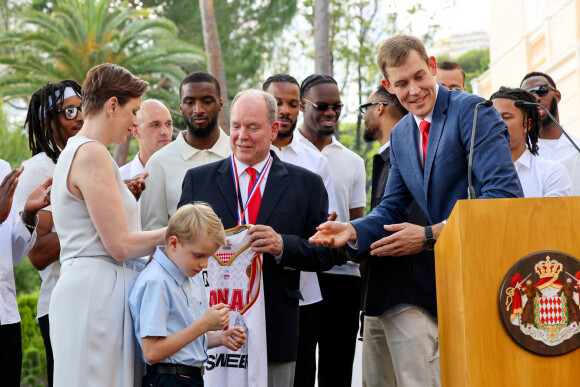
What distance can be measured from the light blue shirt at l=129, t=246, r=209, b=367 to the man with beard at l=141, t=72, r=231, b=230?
1530 millimetres

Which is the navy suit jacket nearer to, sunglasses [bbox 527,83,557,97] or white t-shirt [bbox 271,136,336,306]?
white t-shirt [bbox 271,136,336,306]

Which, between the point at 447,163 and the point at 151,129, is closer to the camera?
the point at 447,163

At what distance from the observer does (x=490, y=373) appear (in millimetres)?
3414

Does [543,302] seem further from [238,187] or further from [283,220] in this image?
[238,187]

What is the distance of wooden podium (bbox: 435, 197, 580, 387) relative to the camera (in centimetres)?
341

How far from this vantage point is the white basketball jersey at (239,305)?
4.84m

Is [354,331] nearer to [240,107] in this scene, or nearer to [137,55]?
[240,107]

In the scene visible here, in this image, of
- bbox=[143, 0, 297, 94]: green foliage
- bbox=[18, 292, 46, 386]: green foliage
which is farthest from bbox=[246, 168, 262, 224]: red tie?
bbox=[143, 0, 297, 94]: green foliage

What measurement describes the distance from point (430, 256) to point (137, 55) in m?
17.6

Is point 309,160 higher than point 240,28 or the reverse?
the reverse

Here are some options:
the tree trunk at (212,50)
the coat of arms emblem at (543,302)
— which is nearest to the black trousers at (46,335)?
the coat of arms emblem at (543,302)

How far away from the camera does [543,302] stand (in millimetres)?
3418

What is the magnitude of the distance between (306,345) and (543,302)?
252 centimetres

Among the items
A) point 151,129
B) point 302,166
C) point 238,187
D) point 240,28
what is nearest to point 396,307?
point 238,187
